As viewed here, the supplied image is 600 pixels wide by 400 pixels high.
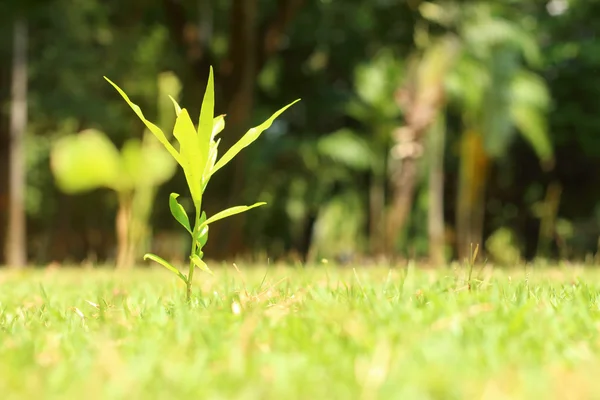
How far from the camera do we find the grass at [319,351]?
58.4 inches

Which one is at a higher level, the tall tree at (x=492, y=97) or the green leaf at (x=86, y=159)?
the tall tree at (x=492, y=97)

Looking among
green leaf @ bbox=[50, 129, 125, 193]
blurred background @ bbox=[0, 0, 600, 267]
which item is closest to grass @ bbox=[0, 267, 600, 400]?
blurred background @ bbox=[0, 0, 600, 267]

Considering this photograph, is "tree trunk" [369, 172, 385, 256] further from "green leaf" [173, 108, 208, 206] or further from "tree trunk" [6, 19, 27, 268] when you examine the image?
"green leaf" [173, 108, 208, 206]

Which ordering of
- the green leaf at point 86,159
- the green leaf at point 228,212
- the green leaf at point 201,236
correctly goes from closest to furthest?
the green leaf at point 228,212, the green leaf at point 201,236, the green leaf at point 86,159

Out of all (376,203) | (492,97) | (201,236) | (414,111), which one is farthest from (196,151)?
(376,203)

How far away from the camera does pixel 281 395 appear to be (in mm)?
1435

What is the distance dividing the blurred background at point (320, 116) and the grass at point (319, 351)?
6.28 meters

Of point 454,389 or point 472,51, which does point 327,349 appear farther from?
point 472,51

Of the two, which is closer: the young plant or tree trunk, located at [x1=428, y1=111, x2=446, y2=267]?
the young plant

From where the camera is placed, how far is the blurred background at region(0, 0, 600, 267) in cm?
1189

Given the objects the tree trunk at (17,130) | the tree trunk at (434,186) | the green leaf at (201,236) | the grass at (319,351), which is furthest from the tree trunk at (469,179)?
the grass at (319,351)

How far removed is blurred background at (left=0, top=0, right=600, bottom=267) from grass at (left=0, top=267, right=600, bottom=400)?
247 inches

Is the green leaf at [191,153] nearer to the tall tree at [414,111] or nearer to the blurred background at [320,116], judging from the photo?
the blurred background at [320,116]

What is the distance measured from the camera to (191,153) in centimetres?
294
